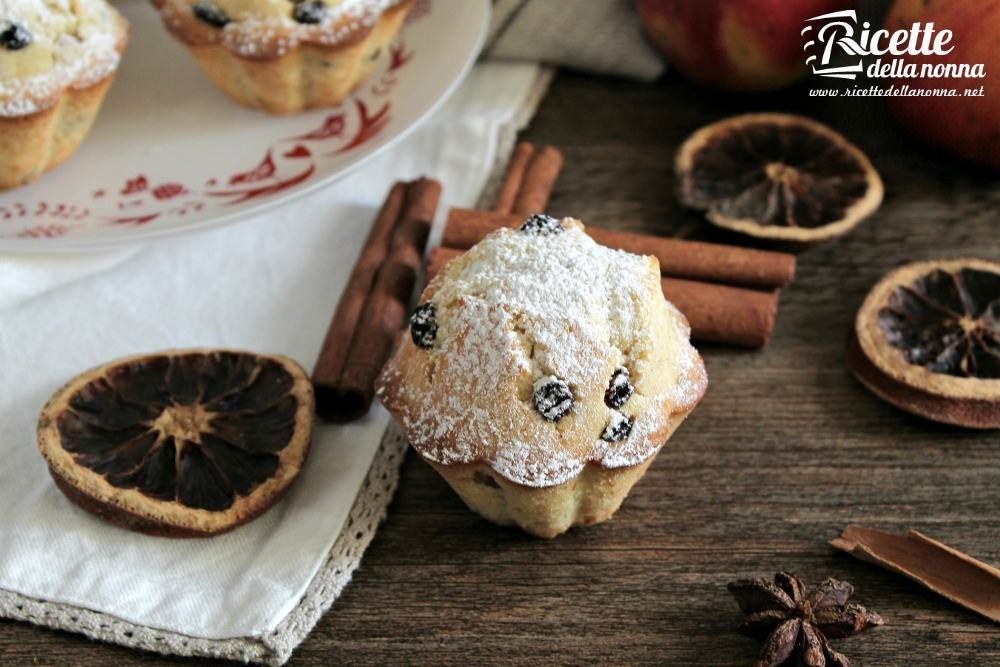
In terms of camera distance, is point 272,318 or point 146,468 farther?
point 272,318

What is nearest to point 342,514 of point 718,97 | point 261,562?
point 261,562

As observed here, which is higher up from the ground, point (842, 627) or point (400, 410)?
point (400, 410)

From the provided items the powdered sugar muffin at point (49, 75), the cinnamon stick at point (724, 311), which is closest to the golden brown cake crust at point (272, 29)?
the powdered sugar muffin at point (49, 75)

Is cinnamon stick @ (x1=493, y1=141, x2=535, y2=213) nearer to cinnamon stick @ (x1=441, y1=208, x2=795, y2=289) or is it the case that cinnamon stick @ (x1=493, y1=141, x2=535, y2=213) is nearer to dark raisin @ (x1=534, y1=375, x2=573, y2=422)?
cinnamon stick @ (x1=441, y1=208, x2=795, y2=289)

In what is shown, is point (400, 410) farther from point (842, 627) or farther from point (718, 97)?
point (718, 97)

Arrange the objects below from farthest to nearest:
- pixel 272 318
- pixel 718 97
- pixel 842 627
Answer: pixel 718 97 → pixel 272 318 → pixel 842 627

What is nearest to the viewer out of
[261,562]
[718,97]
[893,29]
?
[261,562]

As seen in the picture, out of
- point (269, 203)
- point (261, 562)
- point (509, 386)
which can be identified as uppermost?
point (509, 386)
